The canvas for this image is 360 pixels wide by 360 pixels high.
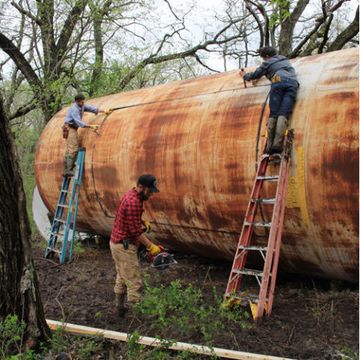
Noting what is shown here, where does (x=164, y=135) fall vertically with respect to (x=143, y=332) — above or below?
above

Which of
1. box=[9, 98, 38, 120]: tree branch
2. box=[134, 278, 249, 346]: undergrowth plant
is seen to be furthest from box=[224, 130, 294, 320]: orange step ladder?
box=[9, 98, 38, 120]: tree branch

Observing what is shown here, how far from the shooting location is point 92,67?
1625 centimetres

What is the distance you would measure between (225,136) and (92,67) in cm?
1141

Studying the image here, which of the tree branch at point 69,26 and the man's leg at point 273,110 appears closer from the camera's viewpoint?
the man's leg at point 273,110

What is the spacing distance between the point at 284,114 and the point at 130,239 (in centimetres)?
233

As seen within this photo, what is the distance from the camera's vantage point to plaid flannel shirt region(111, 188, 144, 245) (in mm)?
5273

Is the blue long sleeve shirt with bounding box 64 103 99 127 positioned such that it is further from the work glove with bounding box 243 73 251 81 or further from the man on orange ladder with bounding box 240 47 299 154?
the man on orange ladder with bounding box 240 47 299 154

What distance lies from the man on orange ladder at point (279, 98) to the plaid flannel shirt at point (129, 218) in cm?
166

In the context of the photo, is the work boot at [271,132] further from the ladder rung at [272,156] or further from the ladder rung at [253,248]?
the ladder rung at [253,248]

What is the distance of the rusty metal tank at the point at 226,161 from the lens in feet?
16.5

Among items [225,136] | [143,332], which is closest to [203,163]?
[225,136]

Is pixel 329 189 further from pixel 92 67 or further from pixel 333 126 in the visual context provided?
pixel 92 67

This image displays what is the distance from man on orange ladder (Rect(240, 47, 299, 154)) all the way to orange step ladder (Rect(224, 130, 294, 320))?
11cm

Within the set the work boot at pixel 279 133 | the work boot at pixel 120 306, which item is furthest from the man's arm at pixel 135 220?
the work boot at pixel 279 133
